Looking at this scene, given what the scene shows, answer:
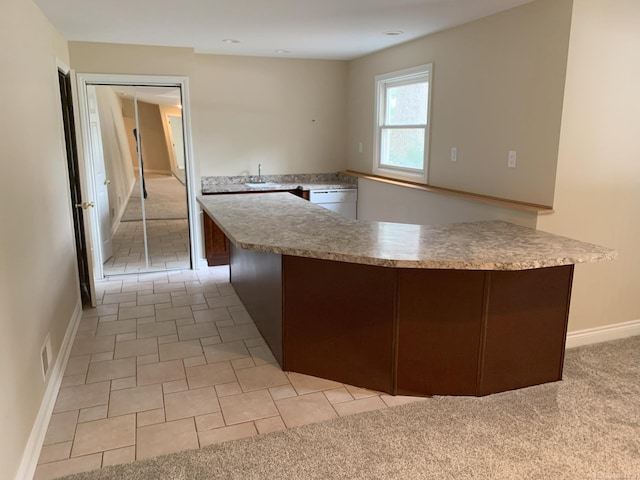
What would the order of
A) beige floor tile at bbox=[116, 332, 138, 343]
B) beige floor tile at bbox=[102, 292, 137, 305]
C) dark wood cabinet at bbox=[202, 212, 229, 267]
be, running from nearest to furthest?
beige floor tile at bbox=[116, 332, 138, 343], beige floor tile at bbox=[102, 292, 137, 305], dark wood cabinet at bbox=[202, 212, 229, 267]

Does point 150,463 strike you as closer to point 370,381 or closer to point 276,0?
point 370,381

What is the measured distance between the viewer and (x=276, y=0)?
9.93 ft

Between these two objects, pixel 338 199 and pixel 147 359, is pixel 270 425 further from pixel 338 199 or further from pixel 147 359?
pixel 338 199

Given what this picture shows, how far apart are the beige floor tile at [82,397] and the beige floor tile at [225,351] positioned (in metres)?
0.65

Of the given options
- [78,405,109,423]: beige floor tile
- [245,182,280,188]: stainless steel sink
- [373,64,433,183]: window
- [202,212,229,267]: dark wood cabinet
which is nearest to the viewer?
[78,405,109,423]: beige floor tile

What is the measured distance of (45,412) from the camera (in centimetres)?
245

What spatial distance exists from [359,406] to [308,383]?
37 centimetres

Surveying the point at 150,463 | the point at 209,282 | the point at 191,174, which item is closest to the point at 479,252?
the point at 150,463

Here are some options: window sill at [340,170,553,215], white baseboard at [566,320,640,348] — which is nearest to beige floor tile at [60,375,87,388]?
window sill at [340,170,553,215]

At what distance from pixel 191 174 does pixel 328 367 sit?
9.67ft

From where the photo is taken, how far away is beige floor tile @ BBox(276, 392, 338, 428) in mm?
2486

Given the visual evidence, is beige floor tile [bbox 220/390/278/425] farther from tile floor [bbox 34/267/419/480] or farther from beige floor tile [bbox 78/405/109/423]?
beige floor tile [bbox 78/405/109/423]

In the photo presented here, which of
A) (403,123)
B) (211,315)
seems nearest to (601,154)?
(403,123)

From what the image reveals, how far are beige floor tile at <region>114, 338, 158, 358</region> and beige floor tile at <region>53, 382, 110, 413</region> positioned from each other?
0.39 metres
